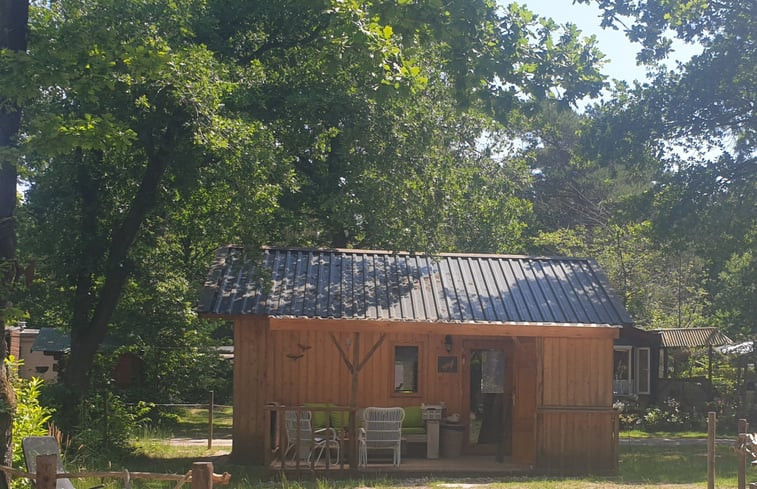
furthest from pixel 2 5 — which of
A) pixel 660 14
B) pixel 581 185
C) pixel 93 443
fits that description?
pixel 581 185

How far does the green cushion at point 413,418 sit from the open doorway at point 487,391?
3.45 ft

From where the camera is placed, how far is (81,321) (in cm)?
1733

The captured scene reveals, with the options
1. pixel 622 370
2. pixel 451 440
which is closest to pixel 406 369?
pixel 451 440

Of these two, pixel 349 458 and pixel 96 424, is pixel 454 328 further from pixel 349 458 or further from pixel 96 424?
pixel 96 424

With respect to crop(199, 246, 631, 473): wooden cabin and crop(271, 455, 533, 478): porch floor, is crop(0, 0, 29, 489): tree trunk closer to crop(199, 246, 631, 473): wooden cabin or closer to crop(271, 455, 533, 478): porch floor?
crop(199, 246, 631, 473): wooden cabin

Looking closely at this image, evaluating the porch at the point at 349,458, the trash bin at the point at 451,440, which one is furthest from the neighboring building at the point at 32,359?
the trash bin at the point at 451,440

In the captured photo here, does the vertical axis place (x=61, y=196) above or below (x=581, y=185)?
below

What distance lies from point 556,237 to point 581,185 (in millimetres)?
10584

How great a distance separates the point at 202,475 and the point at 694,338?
2245 cm

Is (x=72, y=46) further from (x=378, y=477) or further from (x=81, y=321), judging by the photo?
(x=81, y=321)

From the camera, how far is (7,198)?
919cm

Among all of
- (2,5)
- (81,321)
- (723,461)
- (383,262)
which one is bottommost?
(723,461)

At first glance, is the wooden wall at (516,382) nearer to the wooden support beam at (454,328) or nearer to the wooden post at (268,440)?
the wooden support beam at (454,328)

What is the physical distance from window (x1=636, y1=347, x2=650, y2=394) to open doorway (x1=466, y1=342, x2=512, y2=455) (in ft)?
41.4
